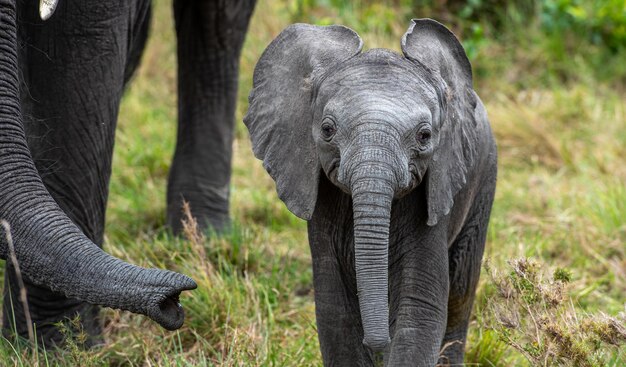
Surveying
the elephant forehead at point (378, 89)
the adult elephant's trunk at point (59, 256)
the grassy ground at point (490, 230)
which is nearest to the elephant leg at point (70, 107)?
the grassy ground at point (490, 230)

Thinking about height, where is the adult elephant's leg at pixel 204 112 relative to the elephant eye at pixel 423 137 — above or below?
below

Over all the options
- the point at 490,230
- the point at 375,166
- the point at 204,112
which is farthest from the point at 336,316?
the point at 204,112

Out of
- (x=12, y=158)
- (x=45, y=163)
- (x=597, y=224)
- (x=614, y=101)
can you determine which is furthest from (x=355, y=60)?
(x=614, y=101)

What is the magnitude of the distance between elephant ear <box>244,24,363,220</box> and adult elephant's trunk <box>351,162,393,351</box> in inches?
14.3

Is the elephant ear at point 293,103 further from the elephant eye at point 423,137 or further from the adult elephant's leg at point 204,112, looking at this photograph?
the adult elephant's leg at point 204,112

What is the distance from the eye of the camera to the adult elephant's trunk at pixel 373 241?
10.5 ft

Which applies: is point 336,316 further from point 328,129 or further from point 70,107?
point 70,107

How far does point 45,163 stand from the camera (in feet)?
14.5

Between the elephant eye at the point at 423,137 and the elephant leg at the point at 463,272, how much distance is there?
30.7 inches

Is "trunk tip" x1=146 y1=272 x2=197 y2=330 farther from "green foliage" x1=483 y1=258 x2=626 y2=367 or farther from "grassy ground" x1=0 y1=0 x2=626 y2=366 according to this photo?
"green foliage" x1=483 y1=258 x2=626 y2=367

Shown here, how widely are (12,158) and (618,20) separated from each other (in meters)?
6.01

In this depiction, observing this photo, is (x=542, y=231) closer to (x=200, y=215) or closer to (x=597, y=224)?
(x=597, y=224)

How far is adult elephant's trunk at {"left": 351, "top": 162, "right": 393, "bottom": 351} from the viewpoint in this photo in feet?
10.5

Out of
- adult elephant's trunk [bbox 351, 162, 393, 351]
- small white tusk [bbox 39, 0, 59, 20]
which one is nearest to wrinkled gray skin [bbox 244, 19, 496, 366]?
adult elephant's trunk [bbox 351, 162, 393, 351]
